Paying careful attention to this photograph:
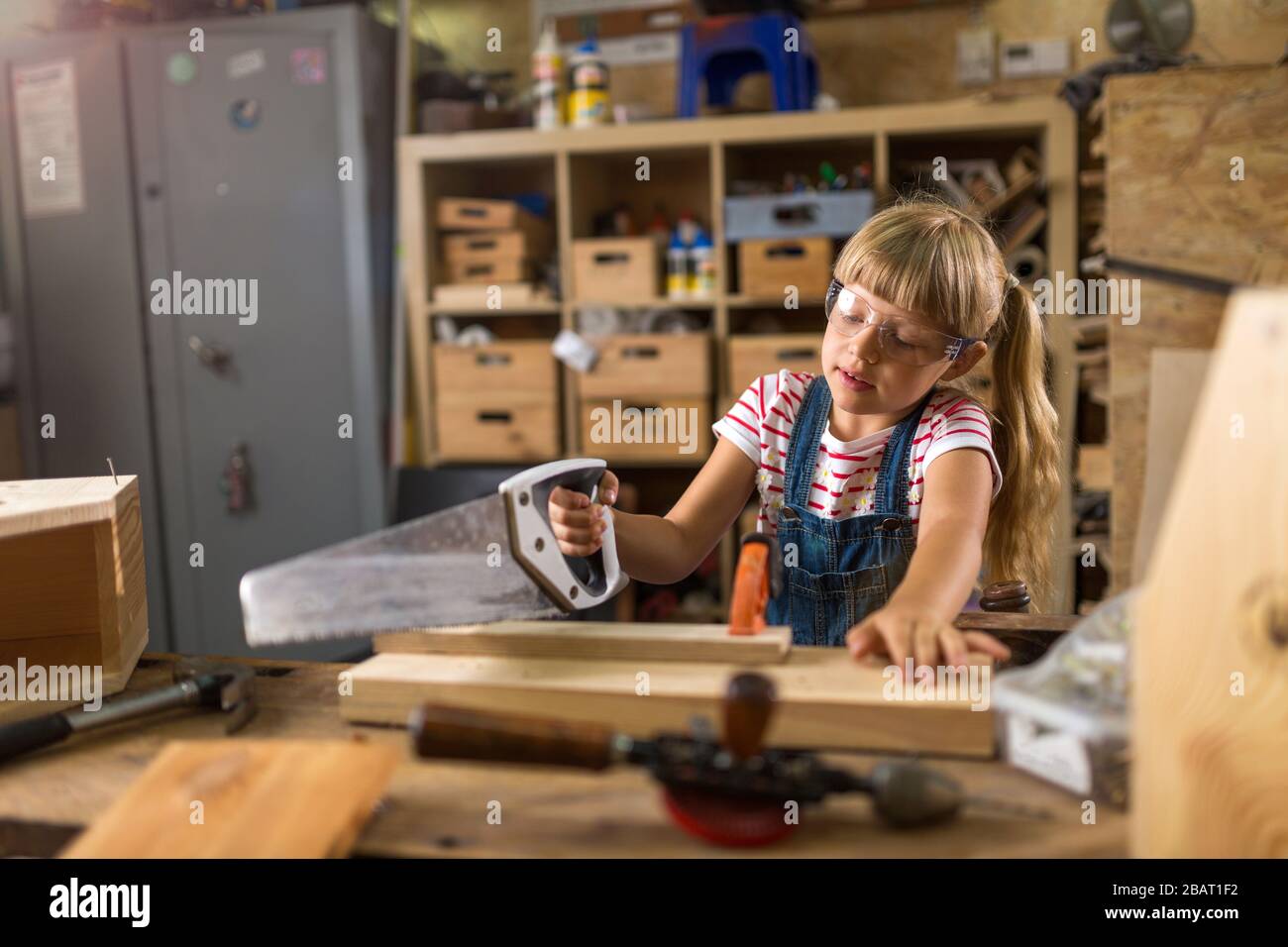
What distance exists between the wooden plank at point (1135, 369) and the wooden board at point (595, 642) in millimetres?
2172

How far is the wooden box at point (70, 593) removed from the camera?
118cm

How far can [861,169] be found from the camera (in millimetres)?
3340

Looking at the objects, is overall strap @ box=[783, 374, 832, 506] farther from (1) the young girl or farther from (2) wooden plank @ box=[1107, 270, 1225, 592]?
(2) wooden plank @ box=[1107, 270, 1225, 592]

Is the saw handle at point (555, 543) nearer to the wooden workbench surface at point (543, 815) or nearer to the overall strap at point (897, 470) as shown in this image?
the wooden workbench surface at point (543, 815)

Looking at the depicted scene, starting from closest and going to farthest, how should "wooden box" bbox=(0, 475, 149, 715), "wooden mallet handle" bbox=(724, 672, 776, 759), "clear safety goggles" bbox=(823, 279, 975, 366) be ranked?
Answer: "wooden mallet handle" bbox=(724, 672, 776, 759)
"wooden box" bbox=(0, 475, 149, 715)
"clear safety goggles" bbox=(823, 279, 975, 366)

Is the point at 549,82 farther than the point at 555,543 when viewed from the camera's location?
Yes

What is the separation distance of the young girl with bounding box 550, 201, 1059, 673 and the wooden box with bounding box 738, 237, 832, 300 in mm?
1567

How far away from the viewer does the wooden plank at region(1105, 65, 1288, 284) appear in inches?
111

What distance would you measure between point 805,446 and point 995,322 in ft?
1.13

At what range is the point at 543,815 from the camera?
31.9 inches

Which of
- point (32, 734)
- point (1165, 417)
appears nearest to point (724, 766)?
point (32, 734)

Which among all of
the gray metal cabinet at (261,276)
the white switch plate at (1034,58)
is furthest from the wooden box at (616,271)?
the white switch plate at (1034,58)

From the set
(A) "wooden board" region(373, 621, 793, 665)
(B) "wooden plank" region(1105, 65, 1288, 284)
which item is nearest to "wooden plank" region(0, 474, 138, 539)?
(A) "wooden board" region(373, 621, 793, 665)

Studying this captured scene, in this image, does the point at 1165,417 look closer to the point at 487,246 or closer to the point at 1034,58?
the point at 1034,58
